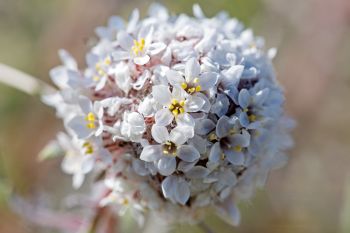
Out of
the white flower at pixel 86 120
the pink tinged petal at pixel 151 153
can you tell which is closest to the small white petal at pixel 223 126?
the pink tinged petal at pixel 151 153

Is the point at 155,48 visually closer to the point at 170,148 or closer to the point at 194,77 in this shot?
the point at 194,77

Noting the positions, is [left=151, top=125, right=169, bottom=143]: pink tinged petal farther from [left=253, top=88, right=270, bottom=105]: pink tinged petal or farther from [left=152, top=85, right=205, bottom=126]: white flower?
[left=253, top=88, right=270, bottom=105]: pink tinged petal

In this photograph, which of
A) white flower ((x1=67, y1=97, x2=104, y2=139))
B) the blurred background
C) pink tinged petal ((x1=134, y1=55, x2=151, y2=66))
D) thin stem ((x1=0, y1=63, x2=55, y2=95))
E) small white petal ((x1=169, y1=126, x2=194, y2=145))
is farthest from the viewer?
the blurred background

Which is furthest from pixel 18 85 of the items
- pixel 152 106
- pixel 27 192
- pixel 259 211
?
pixel 259 211

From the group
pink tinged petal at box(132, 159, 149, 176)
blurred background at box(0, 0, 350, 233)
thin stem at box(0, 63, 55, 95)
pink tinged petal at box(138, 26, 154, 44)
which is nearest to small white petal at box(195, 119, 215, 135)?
pink tinged petal at box(132, 159, 149, 176)

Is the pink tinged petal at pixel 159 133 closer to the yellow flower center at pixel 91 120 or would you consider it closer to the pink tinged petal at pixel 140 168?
the pink tinged petal at pixel 140 168

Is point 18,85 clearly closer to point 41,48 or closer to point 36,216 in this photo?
point 36,216
